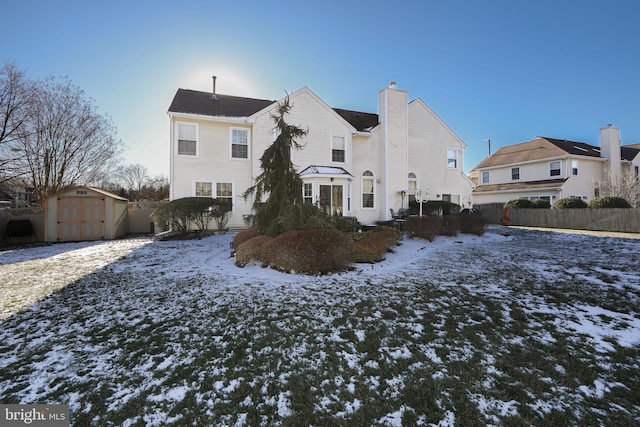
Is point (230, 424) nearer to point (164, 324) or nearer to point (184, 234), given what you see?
point (164, 324)

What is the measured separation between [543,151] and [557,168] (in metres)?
2.31

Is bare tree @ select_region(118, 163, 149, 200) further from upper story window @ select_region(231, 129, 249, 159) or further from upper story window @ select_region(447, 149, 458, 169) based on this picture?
upper story window @ select_region(447, 149, 458, 169)

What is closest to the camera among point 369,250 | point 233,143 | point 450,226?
point 369,250

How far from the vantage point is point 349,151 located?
17.3m

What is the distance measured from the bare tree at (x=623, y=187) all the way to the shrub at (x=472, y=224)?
17.2 meters

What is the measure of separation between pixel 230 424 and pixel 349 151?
53.7 ft

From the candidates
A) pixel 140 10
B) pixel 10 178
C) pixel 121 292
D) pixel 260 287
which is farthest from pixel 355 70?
pixel 10 178

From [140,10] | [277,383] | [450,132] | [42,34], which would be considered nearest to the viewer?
[277,383]

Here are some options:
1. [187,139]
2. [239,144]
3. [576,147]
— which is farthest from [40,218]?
[576,147]

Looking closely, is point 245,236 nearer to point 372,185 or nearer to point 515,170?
point 372,185

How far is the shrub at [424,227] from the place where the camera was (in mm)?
11034

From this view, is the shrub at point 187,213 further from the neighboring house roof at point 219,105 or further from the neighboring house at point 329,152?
the neighboring house roof at point 219,105

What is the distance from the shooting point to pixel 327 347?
3.14m

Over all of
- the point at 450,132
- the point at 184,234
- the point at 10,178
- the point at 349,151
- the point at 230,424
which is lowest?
the point at 230,424
